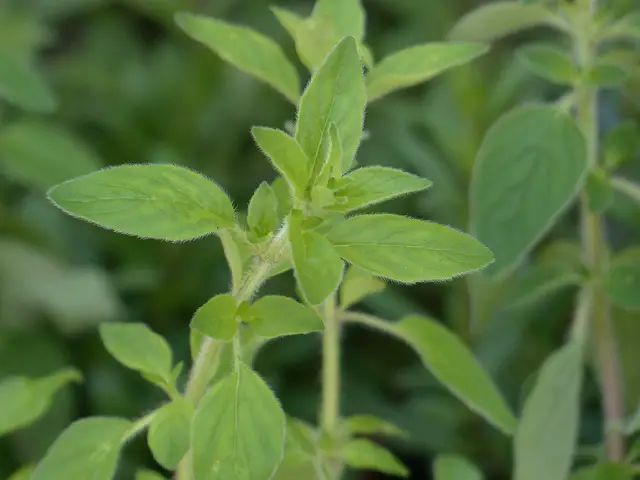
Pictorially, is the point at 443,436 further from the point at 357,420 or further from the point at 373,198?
the point at 373,198

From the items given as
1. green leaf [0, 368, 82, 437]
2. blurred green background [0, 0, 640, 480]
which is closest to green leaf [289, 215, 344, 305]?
green leaf [0, 368, 82, 437]

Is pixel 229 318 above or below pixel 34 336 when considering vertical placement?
above

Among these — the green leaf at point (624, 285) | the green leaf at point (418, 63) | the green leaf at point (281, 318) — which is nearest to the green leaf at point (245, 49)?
the green leaf at point (418, 63)

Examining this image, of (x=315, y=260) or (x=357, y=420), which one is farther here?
(x=357, y=420)

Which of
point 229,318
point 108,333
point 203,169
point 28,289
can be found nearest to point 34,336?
point 28,289

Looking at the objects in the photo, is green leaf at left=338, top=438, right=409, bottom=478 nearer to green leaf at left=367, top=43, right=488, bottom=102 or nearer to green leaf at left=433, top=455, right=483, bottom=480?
green leaf at left=433, top=455, right=483, bottom=480

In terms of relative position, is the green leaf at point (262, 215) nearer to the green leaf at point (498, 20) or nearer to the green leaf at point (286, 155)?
the green leaf at point (286, 155)

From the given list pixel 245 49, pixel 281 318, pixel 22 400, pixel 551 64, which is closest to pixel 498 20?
pixel 551 64
